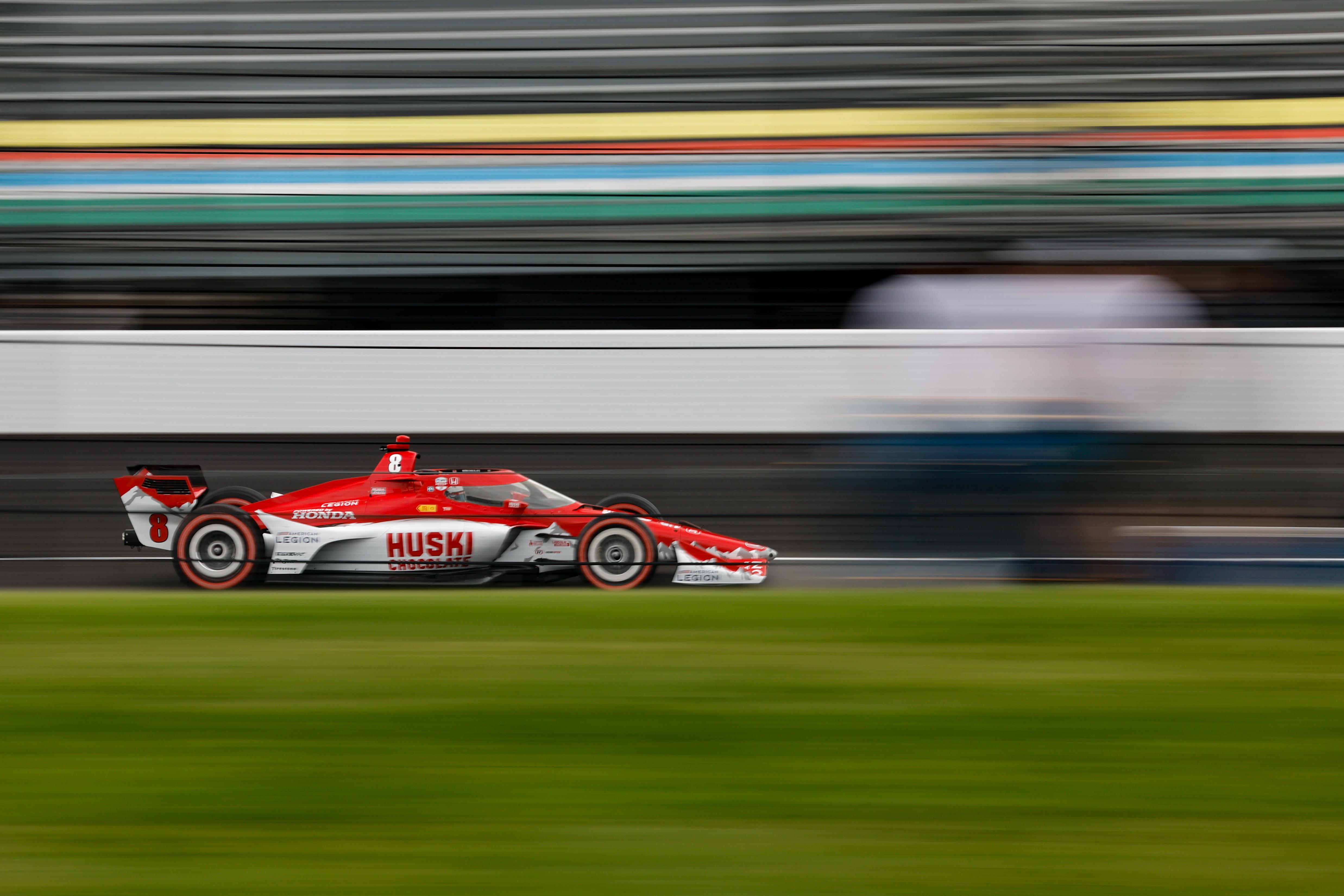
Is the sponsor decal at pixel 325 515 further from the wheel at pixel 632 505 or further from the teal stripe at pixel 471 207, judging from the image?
the teal stripe at pixel 471 207

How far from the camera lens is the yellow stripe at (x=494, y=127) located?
19.1 ft

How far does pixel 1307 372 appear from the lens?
4684 mm

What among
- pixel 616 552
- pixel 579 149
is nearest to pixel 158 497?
pixel 616 552

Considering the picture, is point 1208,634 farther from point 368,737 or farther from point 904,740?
point 368,737

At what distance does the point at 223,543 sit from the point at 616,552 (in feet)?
5.10

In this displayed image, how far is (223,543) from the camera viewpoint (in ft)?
16.2

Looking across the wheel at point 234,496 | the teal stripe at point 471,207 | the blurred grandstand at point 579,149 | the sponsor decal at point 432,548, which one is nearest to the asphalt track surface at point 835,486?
the wheel at point 234,496

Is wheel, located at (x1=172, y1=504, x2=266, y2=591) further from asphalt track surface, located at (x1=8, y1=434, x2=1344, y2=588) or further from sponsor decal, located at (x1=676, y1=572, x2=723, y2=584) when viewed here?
sponsor decal, located at (x1=676, y1=572, x2=723, y2=584)

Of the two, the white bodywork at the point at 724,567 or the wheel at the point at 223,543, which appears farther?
the wheel at the point at 223,543

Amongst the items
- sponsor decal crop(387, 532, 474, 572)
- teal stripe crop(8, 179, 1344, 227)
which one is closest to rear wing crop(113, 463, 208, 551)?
sponsor decal crop(387, 532, 474, 572)

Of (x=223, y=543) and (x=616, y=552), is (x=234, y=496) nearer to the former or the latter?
(x=223, y=543)

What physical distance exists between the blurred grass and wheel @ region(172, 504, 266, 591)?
201 centimetres

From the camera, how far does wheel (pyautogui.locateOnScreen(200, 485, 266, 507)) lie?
16.1ft

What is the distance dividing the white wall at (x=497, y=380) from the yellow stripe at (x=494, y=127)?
1078 mm
